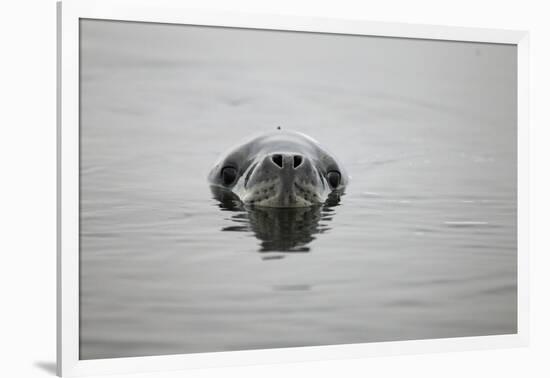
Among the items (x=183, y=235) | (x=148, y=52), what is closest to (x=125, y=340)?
(x=183, y=235)

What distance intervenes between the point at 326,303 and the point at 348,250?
0.38 metres

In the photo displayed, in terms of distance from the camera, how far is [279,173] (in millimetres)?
5879

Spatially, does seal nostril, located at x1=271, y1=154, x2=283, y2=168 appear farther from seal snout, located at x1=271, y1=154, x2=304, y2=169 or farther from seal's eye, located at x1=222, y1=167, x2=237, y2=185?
seal's eye, located at x1=222, y1=167, x2=237, y2=185

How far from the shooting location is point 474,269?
5.89 metres

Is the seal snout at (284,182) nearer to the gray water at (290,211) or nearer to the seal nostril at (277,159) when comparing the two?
the seal nostril at (277,159)

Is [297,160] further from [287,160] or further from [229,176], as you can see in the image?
[229,176]

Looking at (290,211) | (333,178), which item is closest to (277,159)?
(290,211)

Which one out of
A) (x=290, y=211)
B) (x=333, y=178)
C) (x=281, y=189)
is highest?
(x=333, y=178)

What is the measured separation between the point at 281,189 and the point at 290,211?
0.17 metres

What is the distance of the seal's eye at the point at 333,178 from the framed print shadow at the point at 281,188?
16 mm

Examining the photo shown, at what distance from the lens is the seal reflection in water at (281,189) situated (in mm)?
5738

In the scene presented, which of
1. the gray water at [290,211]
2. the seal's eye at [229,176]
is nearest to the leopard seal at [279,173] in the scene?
the seal's eye at [229,176]

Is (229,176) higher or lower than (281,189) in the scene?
higher

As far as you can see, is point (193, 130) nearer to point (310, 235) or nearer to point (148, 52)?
point (148, 52)
